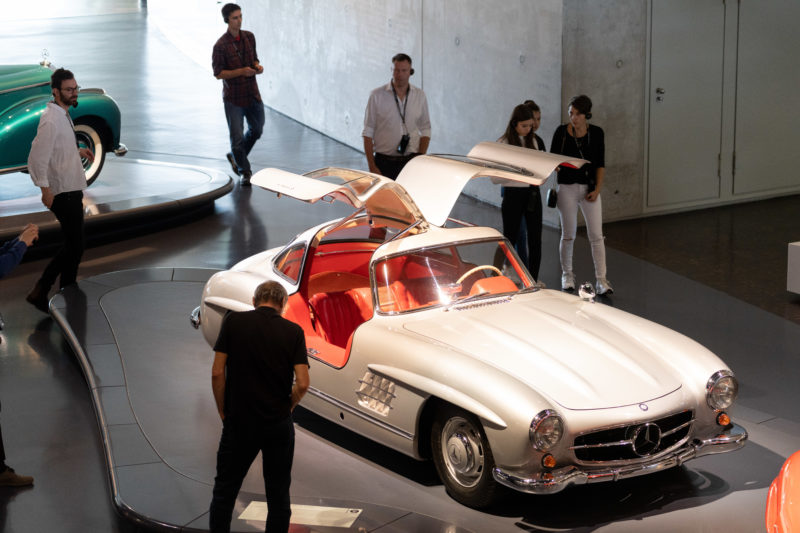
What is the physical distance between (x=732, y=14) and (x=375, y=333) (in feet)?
25.4

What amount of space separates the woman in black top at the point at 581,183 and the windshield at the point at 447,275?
2372 mm

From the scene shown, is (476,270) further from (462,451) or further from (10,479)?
(10,479)

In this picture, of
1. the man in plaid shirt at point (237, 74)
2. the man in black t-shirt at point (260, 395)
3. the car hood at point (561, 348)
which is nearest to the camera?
the man in black t-shirt at point (260, 395)

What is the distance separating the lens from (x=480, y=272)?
593cm

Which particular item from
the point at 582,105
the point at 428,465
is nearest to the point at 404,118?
the point at 582,105

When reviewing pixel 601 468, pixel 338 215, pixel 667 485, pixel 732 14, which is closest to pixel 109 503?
pixel 601 468

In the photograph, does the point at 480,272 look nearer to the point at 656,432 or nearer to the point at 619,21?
the point at 656,432

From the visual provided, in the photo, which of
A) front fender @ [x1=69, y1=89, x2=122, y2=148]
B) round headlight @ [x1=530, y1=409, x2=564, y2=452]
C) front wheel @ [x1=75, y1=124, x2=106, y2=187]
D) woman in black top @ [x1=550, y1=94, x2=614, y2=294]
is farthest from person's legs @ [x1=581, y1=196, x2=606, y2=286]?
front wheel @ [x1=75, y1=124, x2=106, y2=187]

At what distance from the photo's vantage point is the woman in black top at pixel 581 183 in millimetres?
8031

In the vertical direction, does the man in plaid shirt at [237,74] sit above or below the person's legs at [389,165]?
above

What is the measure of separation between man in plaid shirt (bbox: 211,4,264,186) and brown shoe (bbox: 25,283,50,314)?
4577 mm

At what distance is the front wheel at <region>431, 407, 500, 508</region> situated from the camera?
4.66 m

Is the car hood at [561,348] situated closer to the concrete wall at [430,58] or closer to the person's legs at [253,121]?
the concrete wall at [430,58]

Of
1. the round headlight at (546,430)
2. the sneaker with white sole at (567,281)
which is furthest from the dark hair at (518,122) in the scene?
the round headlight at (546,430)
